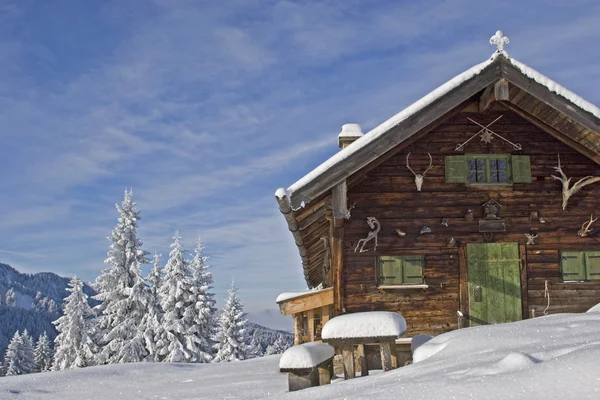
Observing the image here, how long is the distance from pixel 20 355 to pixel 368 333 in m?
60.1

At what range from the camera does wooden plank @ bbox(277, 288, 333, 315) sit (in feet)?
38.9

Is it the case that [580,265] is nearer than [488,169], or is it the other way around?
[580,265]

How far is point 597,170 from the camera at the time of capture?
12.8 meters

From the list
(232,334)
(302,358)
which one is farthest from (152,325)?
(302,358)

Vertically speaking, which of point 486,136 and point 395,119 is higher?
point 395,119

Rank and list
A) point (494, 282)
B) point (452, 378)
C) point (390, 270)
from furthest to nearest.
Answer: point (494, 282) < point (390, 270) < point (452, 378)

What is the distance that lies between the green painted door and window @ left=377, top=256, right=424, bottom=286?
1.12 meters

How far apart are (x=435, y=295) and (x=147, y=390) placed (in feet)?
20.0

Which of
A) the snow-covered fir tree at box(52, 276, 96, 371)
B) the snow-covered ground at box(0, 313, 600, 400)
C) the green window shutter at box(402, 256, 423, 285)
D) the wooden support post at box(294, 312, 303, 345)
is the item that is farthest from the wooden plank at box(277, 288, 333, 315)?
the snow-covered fir tree at box(52, 276, 96, 371)

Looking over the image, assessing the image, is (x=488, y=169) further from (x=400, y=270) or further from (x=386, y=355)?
(x=386, y=355)

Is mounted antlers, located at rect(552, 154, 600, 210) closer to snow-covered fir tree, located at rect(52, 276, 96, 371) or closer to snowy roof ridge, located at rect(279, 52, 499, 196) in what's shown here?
snowy roof ridge, located at rect(279, 52, 499, 196)

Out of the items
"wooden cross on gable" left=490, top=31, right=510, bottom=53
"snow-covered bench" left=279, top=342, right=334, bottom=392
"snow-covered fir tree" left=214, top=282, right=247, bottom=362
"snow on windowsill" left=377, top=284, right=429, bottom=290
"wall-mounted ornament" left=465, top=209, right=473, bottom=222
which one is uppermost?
"wooden cross on gable" left=490, top=31, right=510, bottom=53

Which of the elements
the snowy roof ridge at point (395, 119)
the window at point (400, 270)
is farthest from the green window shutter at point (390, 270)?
the snowy roof ridge at point (395, 119)

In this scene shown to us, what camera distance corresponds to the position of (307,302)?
39.6ft
